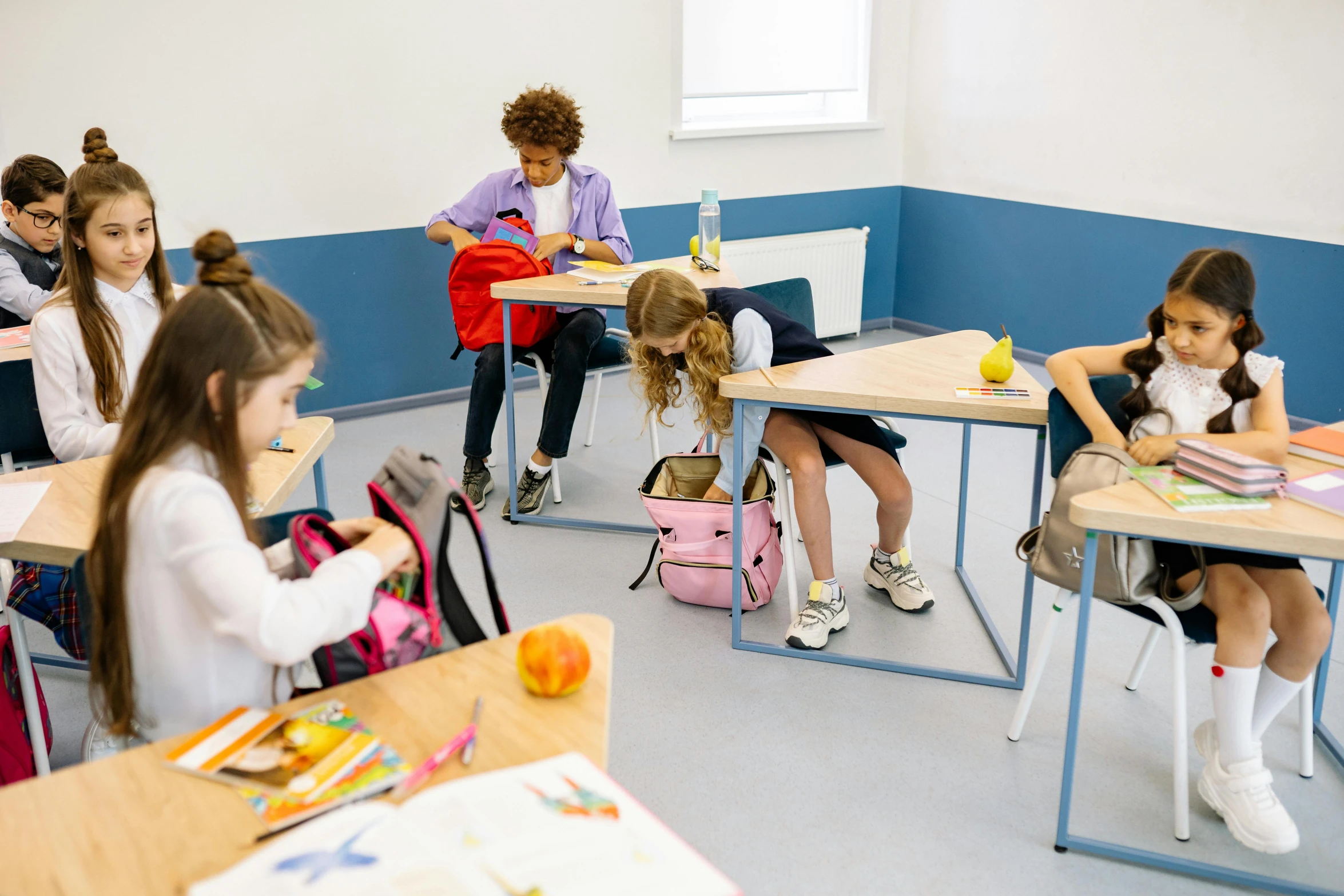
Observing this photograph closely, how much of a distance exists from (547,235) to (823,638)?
70.9 inches

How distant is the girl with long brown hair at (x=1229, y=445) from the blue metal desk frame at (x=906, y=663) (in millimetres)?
224

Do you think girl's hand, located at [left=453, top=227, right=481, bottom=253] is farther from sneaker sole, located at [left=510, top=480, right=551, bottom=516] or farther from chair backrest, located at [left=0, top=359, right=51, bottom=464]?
chair backrest, located at [left=0, top=359, right=51, bottom=464]

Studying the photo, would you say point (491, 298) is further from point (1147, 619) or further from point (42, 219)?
point (1147, 619)

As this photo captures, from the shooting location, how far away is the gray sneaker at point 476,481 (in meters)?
3.54

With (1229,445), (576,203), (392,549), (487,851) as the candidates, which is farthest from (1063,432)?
(576,203)

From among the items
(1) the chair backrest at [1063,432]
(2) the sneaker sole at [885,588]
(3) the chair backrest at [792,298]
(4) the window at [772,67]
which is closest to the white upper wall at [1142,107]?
(4) the window at [772,67]

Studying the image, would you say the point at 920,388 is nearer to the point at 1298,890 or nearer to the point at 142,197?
the point at 1298,890

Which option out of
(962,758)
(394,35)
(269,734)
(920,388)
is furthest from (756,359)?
(394,35)

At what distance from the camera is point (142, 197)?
85.8 inches

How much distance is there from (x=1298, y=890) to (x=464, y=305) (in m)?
2.72

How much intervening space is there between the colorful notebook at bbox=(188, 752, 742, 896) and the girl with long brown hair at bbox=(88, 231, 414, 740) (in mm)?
258

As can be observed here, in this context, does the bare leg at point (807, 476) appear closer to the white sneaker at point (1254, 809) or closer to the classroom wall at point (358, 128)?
the white sneaker at point (1254, 809)

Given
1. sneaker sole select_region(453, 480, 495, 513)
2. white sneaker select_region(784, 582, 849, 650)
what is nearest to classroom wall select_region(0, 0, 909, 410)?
sneaker sole select_region(453, 480, 495, 513)

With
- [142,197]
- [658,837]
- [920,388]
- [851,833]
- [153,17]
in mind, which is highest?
[153,17]
